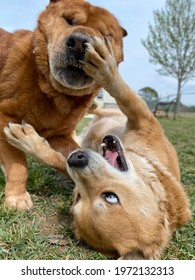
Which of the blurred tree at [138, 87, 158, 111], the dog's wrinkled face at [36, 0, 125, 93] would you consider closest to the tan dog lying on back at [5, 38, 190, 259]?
the dog's wrinkled face at [36, 0, 125, 93]

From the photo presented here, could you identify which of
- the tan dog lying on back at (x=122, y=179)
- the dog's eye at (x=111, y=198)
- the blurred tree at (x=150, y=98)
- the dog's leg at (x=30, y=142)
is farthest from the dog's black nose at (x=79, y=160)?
the blurred tree at (x=150, y=98)

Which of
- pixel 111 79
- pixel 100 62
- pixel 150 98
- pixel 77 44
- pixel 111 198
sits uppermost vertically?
pixel 77 44

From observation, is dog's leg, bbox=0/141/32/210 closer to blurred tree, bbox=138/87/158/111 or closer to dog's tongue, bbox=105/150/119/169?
dog's tongue, bbox=105/150/119/169

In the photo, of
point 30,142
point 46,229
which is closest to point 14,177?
point 30,142

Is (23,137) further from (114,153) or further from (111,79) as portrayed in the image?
(111,79)

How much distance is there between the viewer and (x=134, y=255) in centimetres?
216

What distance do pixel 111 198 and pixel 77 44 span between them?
1.17m

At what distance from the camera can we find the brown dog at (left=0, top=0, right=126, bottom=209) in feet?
8.88

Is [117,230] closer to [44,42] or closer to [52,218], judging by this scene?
[52,218]

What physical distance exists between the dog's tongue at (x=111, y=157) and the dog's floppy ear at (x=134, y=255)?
689mm

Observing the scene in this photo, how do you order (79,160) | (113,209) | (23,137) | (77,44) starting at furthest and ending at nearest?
(23,137)
(77,44)
(79,160)
(113,209)

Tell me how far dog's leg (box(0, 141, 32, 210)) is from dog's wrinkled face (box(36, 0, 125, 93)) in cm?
70

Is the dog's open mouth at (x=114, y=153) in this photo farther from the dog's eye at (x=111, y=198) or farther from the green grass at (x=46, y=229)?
the green grass at (x=46, y=229)

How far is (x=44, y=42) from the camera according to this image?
2951 millimetres
